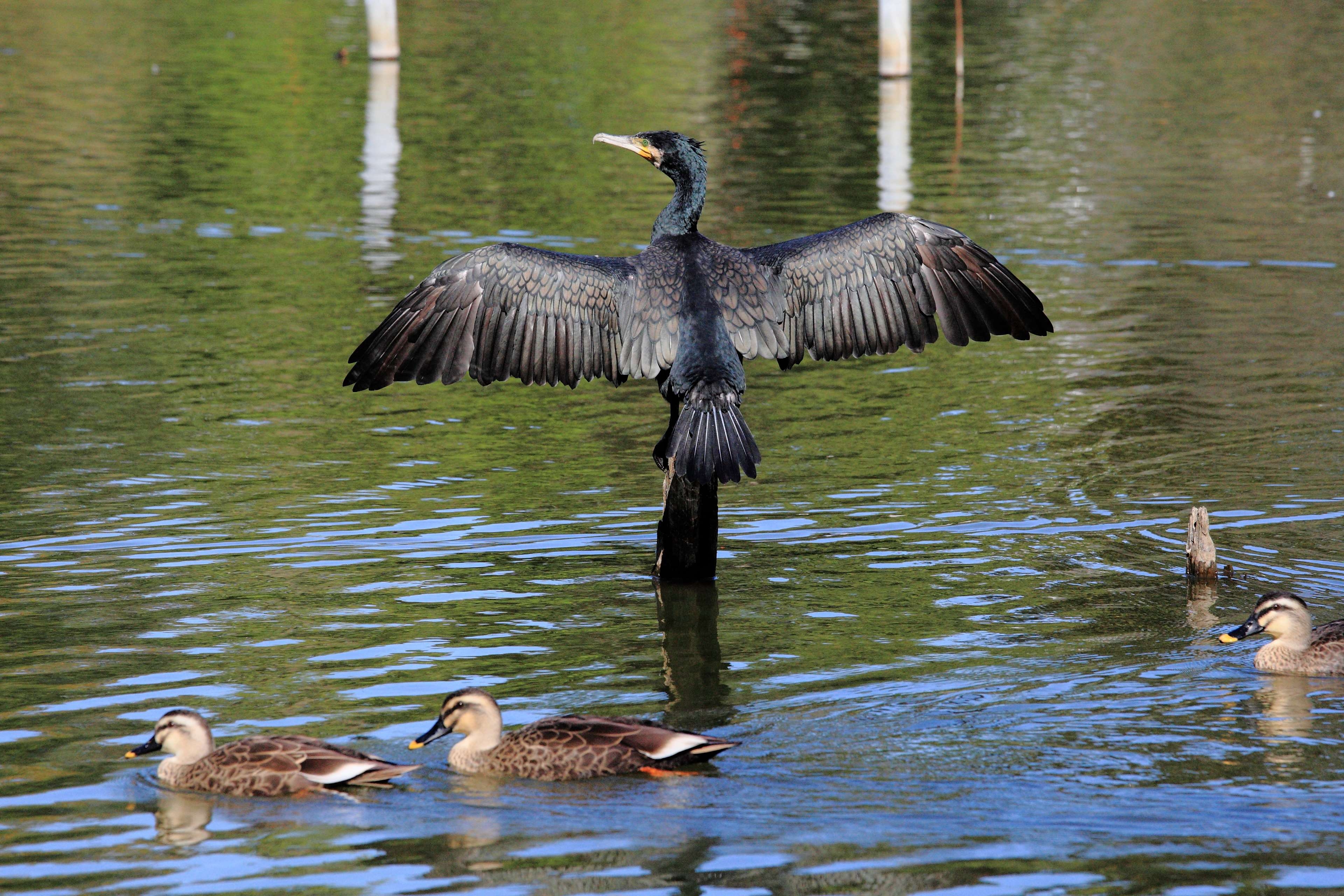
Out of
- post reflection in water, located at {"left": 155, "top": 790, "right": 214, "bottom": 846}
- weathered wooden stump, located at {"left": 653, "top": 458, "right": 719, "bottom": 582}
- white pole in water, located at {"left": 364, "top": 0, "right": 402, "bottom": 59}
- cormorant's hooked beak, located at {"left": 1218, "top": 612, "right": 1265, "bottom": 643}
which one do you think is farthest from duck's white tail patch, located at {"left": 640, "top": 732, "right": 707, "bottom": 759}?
white pole in water, located at {"left": 364, "top": 0, "right": 402, "bottom": 59}

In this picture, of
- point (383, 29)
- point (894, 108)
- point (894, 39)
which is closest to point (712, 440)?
point (894, 108)

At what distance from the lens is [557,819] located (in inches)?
270

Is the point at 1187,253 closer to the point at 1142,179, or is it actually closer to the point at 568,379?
the point at 1142,179

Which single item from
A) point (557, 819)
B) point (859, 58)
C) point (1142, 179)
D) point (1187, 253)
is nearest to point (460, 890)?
point (557, 819)

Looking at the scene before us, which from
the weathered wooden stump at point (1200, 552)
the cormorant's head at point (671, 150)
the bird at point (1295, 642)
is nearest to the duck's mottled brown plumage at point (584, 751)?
the bird at point (1295, 642)

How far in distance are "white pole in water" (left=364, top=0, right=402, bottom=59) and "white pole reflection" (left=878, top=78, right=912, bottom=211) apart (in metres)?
9.83

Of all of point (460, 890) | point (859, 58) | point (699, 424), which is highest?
point (859, 58)

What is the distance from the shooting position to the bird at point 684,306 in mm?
9383

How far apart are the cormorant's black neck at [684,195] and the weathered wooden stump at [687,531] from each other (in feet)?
4.22

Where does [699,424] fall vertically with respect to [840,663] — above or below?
above

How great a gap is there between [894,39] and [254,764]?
94.0 feet

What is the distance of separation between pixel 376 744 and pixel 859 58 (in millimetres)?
33662

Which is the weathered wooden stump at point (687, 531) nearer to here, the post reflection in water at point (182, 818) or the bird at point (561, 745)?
the bird at point (561, 745)

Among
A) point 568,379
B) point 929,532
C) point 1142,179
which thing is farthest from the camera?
point 1142,179
